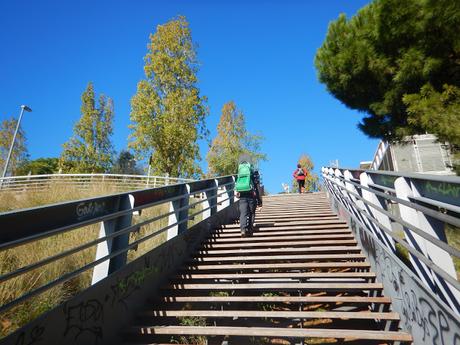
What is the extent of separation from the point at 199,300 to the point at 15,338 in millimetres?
2084

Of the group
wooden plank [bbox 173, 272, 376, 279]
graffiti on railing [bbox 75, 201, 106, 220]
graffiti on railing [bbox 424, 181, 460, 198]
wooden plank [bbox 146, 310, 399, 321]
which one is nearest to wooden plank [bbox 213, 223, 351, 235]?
wooden plank [bbox 173, 272, 376, 279]

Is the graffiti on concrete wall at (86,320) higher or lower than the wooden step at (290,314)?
higher

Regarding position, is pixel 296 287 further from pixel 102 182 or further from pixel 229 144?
pixel 229 144

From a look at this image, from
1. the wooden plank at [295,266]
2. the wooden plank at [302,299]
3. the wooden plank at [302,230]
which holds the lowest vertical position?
the wooden plank at [302,299]

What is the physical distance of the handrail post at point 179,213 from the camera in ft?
17.9

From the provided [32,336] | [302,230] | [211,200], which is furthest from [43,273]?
[302,230]

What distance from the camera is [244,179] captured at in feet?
22.5

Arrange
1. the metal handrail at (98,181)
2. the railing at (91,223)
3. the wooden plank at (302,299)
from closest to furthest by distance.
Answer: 1. the railing at (91,223)
2. the wooden plank at (302,299)
3. the metal handrail at (98,181)

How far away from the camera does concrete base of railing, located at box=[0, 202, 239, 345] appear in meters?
2.51

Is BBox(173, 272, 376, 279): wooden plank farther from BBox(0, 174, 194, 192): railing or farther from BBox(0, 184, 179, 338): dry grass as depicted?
BBox(0, 174, 194, 192): railing

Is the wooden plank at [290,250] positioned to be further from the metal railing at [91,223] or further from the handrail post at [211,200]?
the handrail post at [211,200]

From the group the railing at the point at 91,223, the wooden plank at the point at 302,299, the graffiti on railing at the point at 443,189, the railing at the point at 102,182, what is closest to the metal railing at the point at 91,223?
the railing at the point at 91,223

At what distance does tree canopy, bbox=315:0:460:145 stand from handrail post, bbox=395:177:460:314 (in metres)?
4.43

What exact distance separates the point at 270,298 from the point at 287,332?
796 mm
